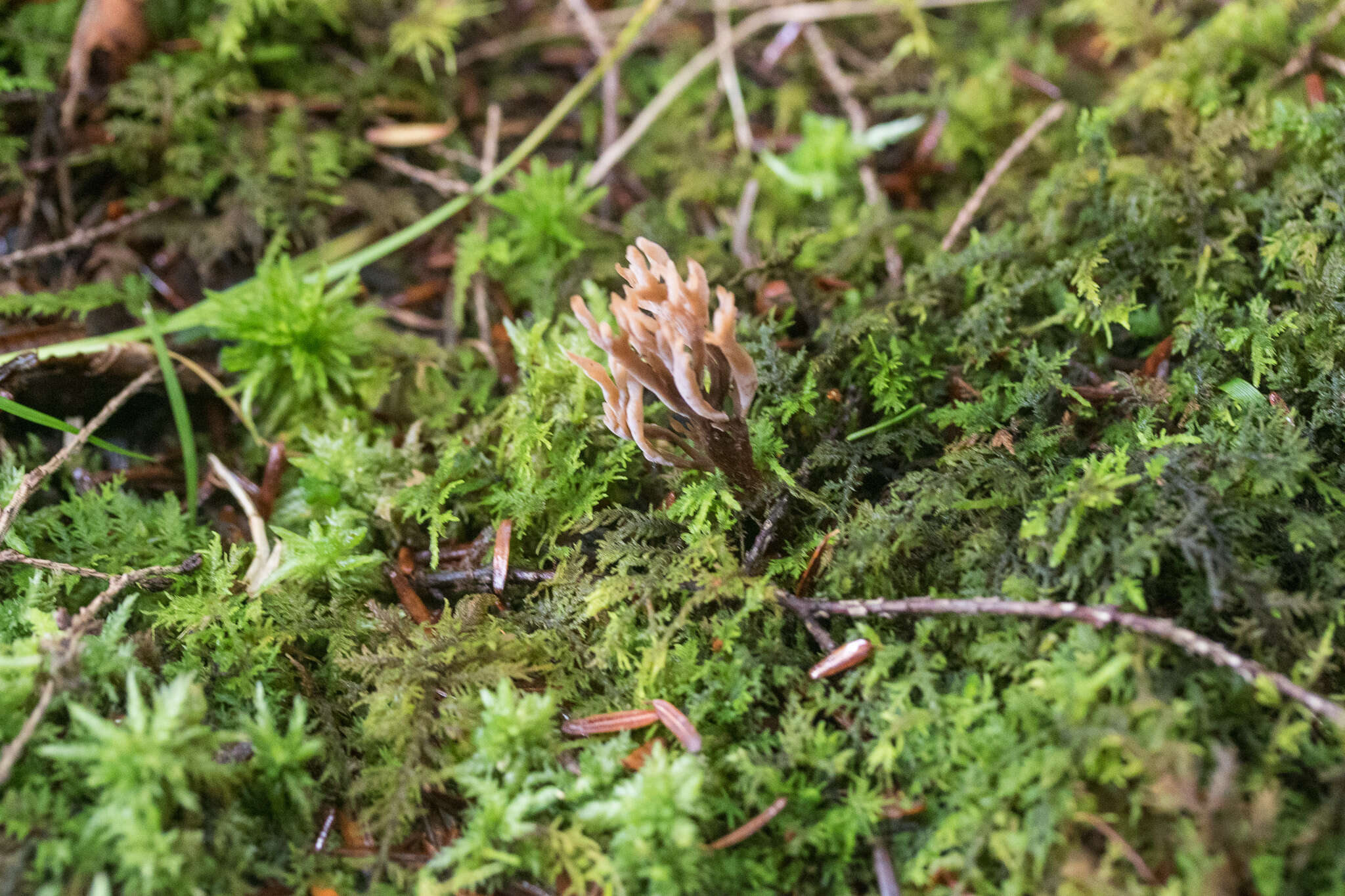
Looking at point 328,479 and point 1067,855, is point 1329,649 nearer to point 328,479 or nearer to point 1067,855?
point 1067,855

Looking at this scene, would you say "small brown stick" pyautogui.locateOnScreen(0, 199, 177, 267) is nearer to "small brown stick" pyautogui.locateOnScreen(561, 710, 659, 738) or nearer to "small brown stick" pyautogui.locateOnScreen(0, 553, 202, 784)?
"small brown stick" pyautogui.locateOnScreen(0, 553, 202, 784)

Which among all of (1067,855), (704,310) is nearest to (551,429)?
(704,310)

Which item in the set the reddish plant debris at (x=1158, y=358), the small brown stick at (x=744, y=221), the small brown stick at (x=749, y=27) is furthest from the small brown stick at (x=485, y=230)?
the reddish plant debris at (x=1158, y=358)

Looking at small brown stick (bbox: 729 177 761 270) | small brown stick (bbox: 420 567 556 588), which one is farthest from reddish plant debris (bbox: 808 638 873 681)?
small brown stick (bbox: 729 177 761 270)

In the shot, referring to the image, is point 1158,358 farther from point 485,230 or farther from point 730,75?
point 485,230

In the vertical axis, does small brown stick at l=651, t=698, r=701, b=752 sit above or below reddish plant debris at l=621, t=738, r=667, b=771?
above

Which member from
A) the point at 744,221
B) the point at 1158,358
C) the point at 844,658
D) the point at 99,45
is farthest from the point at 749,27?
the point at 844,658
